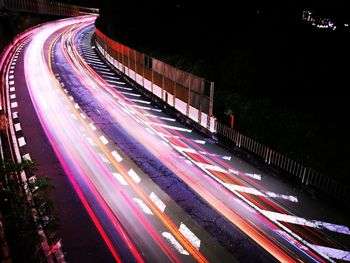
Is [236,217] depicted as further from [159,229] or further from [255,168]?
[255,168]

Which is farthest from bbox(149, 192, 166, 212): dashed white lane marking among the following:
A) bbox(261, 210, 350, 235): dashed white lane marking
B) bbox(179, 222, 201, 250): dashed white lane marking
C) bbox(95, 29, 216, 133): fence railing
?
bbox(95, 29, 216, 133): fence railing

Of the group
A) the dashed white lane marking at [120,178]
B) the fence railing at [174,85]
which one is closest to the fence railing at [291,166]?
the fence railing at [174,85]

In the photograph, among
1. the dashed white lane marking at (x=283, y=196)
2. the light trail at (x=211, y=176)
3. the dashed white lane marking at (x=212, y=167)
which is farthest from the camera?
the dashed white lane marking at (x=212, y=167)

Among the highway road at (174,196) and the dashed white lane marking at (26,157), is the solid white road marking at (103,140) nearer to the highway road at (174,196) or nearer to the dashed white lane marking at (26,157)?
the highway road at (174,196)

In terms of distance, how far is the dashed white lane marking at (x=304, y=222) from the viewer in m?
11.7

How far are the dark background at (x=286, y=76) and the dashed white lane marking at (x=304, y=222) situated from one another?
202 centimetres

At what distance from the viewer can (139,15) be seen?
41.8 metres

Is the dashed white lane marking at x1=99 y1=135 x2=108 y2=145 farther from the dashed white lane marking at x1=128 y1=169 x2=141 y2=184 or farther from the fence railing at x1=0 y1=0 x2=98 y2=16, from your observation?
the fence railing at x1=0 y1=0 x2=98 y2=16

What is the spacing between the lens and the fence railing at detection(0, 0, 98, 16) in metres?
48.7

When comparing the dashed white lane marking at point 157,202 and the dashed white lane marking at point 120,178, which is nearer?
the dashed white lane marking at point 157,202

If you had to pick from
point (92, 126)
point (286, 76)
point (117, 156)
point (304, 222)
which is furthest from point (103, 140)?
point (304, 222)

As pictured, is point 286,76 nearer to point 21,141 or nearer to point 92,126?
point 92,126

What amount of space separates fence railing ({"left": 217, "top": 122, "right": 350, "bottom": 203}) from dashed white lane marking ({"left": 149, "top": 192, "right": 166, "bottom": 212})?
606 cm

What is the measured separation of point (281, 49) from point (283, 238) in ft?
36.6
